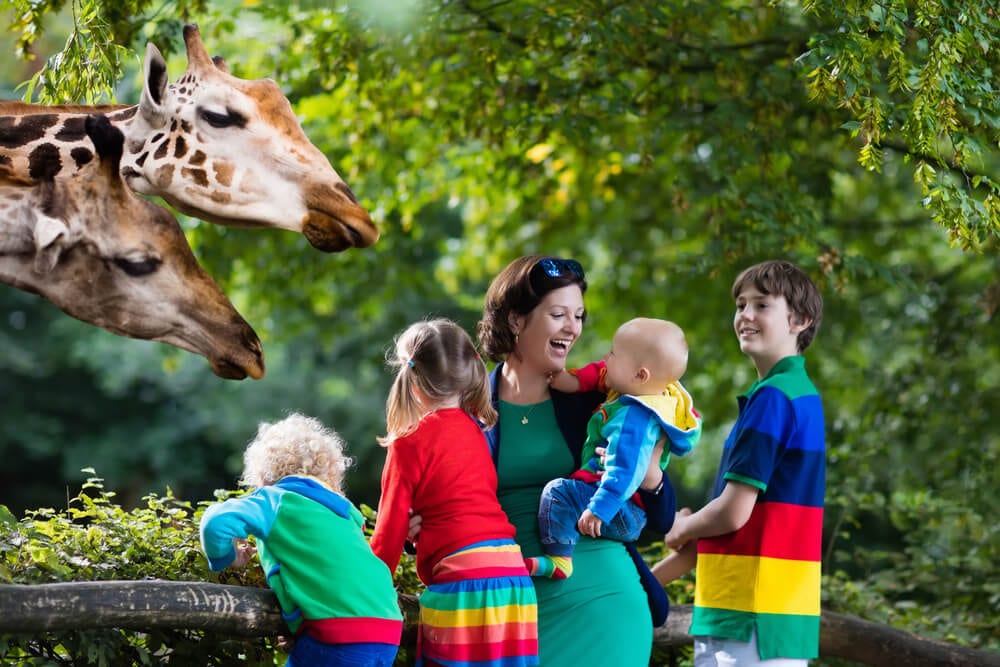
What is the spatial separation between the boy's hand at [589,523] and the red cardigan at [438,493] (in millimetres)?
198

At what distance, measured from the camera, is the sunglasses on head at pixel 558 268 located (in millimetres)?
3331

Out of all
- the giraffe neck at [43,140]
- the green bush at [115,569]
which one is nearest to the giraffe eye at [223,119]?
the giraffe neck at [43,140]

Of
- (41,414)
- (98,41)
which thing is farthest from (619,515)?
(41,414)

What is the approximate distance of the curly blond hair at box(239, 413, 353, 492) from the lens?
10.4 feet

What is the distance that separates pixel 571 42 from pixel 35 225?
173 inches

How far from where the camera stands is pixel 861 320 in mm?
10016

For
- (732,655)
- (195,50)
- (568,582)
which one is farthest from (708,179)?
(195,50)

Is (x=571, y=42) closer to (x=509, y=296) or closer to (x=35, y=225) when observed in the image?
(x=509, y=296)

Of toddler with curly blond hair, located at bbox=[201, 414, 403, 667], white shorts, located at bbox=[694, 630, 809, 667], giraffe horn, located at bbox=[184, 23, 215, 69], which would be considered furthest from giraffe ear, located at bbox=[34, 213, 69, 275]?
white shorts, located at bbox=[694, 630, 809, 667]

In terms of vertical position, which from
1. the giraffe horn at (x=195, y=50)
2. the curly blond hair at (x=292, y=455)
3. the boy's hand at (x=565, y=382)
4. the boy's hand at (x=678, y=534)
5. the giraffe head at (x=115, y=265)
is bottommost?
the boy's hand at (x=678, y=534)

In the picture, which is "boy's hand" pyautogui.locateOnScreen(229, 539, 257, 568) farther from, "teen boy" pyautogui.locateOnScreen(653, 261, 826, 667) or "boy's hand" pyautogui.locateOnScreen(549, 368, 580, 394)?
"teen boy" pyautogui.locateOnScreen(653, 261, 826, 667)

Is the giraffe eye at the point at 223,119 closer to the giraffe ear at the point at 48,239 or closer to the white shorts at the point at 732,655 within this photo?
the giraffe ear at the point at 48,239

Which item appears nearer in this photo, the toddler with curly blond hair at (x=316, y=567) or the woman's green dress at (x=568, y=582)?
the toddler with curly blond hair at (x=316, y=567)

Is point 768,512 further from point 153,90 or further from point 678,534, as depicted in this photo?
point 153,90
